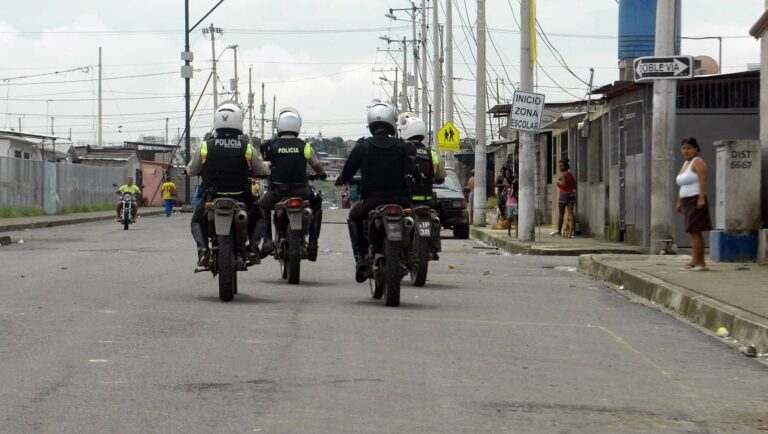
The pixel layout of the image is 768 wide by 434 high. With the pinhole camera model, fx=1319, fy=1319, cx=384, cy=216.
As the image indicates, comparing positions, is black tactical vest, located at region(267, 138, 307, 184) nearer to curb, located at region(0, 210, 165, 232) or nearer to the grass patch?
curb, located at region(0, 210, 165, 232)

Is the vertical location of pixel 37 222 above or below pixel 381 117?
below

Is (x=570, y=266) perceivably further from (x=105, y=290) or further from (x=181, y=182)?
(x=181, y=182)

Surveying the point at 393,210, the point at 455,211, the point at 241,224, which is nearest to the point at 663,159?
the point at 393,210

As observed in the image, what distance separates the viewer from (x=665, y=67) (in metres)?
18.4

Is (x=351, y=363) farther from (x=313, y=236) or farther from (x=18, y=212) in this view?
(x=18, y=212)

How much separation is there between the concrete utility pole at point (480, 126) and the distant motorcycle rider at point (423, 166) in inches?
735

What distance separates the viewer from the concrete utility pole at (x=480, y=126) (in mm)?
34406

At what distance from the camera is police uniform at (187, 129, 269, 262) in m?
13.2

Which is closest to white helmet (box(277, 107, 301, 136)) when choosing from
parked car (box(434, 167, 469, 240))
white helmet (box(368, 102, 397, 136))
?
white helmet (box(368, 102, 397, 136))

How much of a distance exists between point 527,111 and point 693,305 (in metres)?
12.9

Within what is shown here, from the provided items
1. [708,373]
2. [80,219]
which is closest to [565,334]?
[708,373]

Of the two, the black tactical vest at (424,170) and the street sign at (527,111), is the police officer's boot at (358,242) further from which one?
the street sign at (527,111)

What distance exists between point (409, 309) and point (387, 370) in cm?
406

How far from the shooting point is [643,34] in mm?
28156
